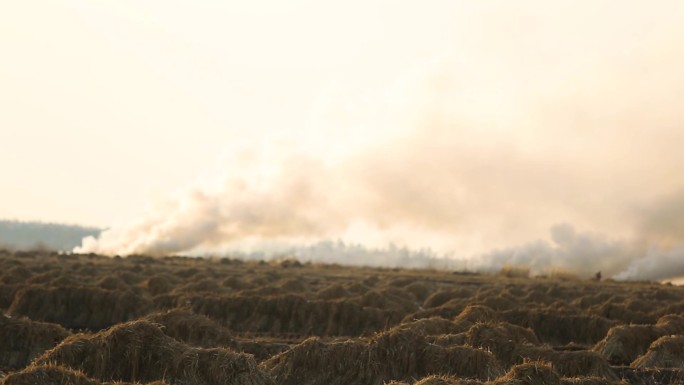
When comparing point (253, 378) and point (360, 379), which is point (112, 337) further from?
point (360, 379)

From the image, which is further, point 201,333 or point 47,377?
point 201,333

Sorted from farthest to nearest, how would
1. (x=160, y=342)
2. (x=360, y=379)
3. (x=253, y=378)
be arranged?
(x=360, y=379)
(x=160, y=342)
(x=253, y=378)

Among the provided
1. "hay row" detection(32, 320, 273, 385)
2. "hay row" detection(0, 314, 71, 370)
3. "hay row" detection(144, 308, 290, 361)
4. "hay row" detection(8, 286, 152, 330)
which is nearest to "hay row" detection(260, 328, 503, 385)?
"hay row" detection(32, 320, 273, 385)

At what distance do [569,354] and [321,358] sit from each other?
720 cm

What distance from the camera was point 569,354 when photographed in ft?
81.9

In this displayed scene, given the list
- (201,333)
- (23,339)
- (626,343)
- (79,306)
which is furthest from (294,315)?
(23,339)

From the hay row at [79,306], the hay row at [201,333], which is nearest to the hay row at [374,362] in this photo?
the hay row at [201,333]

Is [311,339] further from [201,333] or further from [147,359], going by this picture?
[201,333]

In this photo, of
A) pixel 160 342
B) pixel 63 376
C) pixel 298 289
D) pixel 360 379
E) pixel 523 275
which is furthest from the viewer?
pixel 523 275

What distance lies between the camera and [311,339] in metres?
22.2

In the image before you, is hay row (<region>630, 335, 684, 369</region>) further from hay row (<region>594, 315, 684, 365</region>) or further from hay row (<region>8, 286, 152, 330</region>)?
hay row (<region>8, 286, 152, 330</region>)

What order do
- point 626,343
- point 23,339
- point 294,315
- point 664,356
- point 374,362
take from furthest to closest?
1. point 294,315
2. point 626,343
3. point 664,356
4. point 23,339
5. point 374,362

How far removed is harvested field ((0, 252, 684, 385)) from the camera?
64.3 feet

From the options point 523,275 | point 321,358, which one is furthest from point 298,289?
point 523,275
